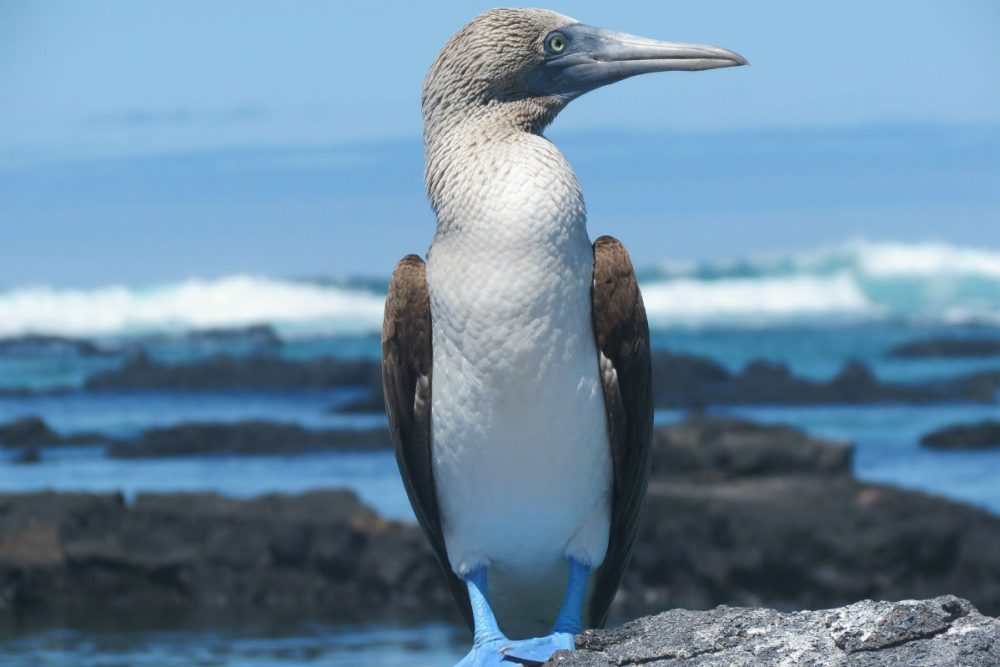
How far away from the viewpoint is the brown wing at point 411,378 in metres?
6.00

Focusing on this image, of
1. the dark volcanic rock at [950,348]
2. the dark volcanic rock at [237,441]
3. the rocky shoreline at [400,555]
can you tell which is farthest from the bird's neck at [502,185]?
the dark volcanic rock at [950,348]

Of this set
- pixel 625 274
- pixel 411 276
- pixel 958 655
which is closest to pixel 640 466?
pixel 625 274

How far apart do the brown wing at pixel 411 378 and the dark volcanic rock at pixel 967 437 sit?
74.3 feet

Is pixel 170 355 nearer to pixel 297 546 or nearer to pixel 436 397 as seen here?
pixel 297 546

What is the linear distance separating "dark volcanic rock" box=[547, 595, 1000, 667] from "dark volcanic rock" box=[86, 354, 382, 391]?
3128cm

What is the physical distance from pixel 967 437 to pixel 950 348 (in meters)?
17.6

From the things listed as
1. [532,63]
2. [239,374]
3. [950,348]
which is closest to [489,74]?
[532,63]

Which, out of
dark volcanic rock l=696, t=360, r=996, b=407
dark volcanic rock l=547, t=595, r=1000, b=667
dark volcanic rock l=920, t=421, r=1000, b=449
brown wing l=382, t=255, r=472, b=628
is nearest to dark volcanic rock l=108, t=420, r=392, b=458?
dark volcanic rock l=696, t=360, r=996, b=407

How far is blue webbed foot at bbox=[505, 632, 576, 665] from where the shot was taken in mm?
5727

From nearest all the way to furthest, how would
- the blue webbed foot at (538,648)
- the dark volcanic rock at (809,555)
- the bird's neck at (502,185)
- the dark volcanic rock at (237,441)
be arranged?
the bird's neck at (502,185) < the blue webbed foot at (538,648) < the dark volcanic rock at (809,555) < the dark volcanic rock at (237,441)

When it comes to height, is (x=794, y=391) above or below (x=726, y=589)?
below

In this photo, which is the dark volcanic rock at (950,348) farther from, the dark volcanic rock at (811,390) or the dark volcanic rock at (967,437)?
the dark volcanic rock at (967,437)

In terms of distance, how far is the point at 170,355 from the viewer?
4462cm

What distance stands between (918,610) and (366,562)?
1267 cm
